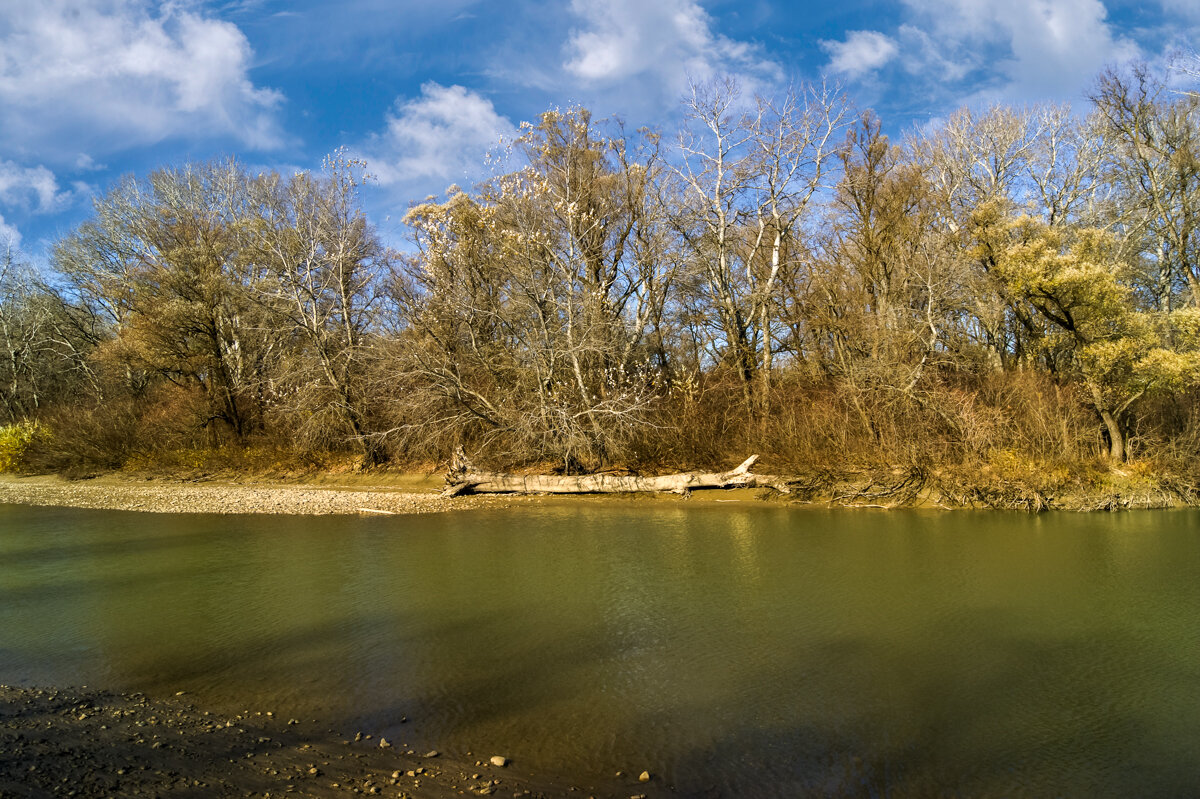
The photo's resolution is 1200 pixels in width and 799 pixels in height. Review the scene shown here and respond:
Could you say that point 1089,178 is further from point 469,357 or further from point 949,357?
point 469,357

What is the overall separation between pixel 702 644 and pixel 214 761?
16.8 ft

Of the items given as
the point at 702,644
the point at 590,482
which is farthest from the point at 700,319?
the point at 702,644

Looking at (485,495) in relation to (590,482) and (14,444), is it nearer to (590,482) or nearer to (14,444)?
(590,482)

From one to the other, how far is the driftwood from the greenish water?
4153mm

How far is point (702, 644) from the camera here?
8.66 meters

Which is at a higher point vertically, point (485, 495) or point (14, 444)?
point (14, 444)

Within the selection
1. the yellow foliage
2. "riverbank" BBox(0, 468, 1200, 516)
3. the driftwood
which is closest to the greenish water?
"riverbank" BBox(0, 468, 1200, 516)

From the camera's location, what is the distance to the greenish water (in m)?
6.02

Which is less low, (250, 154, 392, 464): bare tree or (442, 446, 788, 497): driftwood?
(250, 154, 392, 464): bare tree

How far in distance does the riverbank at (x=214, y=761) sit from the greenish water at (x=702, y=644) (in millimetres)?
320

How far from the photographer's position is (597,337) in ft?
72.5

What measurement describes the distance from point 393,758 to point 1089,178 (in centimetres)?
3098

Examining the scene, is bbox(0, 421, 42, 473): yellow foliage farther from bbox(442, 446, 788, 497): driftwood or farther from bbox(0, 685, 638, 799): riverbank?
bbox(0, 685, 638, 799): riverbank

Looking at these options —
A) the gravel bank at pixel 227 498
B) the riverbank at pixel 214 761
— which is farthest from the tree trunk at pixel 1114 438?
the riverbank at pixel 214 761
